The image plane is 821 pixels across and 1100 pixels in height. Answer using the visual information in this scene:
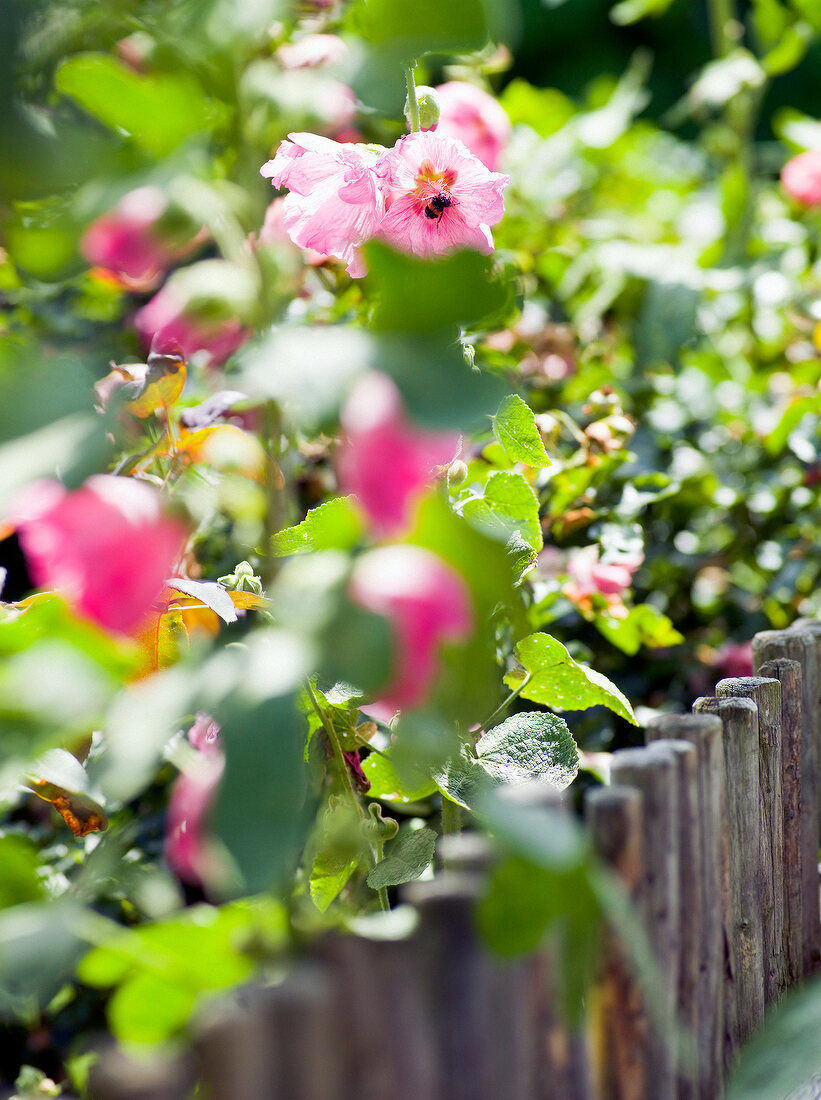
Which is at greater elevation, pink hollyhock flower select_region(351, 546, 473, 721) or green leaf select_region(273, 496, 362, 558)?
pink hollyhock flower select_region(351, 546, 473, 721)

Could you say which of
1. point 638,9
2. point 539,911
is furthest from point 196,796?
point 638,9

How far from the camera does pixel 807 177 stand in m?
1.57

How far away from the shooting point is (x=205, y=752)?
2.41 feet

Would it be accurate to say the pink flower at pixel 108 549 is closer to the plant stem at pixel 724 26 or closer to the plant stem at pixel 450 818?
the plant stem at pixel 450 818

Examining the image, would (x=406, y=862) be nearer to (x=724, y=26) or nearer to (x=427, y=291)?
(x=427, y=291)

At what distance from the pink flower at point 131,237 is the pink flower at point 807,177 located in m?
1.39

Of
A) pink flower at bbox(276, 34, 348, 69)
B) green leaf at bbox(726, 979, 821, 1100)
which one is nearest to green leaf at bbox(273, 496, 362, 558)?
green leaf at bbox(726, 979, 821, 1100)

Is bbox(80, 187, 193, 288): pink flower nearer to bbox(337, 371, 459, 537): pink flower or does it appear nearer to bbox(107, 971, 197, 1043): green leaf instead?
bbox(337, 371, 459, 537): pink flower

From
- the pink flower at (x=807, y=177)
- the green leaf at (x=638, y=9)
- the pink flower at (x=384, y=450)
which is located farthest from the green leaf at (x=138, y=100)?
the green leaf at (x=638, y=9)

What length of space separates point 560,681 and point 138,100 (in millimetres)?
507

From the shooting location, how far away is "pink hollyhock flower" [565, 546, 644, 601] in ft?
3.35

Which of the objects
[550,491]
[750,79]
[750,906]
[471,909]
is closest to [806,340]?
[750,79]

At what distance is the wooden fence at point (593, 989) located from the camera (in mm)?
427

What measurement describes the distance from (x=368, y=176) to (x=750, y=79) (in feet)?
4.19
